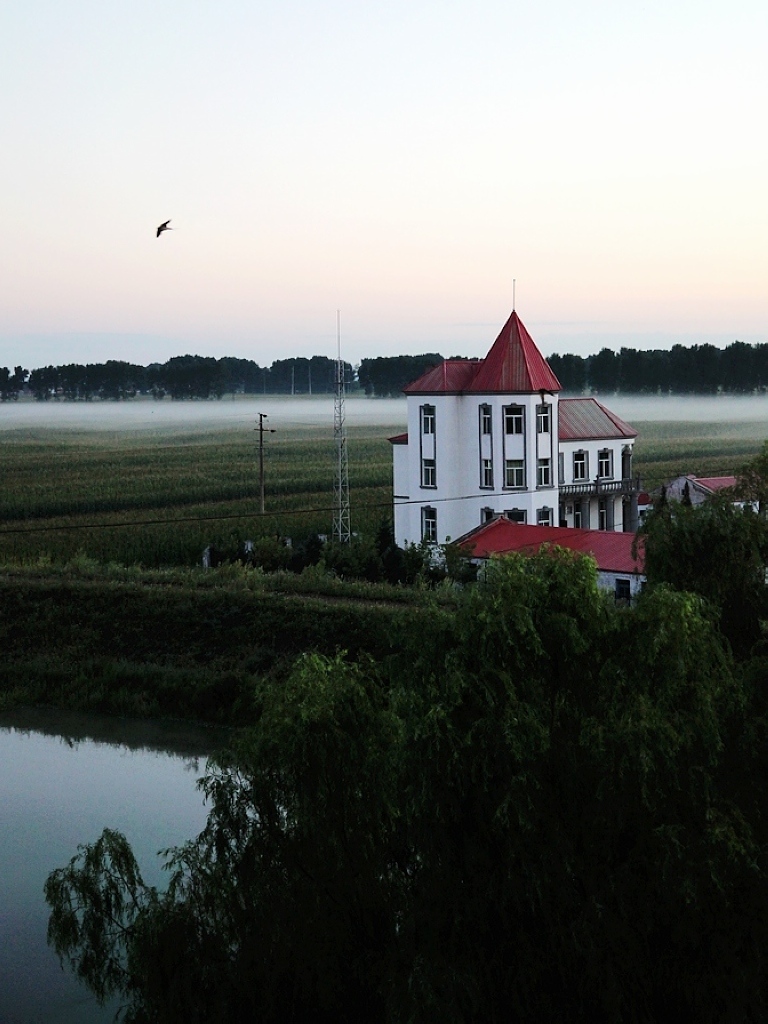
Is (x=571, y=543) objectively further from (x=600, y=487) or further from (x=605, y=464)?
(x=605, y=464)

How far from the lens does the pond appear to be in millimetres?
14992

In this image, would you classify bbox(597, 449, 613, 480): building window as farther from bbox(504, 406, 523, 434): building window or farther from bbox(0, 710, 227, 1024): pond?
bbox(0, 710, 227, 1024): pond

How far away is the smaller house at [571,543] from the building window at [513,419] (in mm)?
2798

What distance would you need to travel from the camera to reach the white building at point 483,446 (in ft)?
129

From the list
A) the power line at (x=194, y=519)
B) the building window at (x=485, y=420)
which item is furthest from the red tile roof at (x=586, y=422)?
the power line at (x=194, y=519)

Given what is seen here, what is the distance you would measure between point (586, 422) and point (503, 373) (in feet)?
16.8

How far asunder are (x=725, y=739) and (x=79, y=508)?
170 ft

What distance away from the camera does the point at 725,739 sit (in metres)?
11.6

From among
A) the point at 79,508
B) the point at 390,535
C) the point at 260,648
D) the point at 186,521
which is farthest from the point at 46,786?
the point at 79,508

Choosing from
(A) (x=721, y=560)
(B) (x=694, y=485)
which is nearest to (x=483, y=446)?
(B) (x=694, y=485)

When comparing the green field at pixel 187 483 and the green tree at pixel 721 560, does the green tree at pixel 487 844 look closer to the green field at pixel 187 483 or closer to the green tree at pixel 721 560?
the green tree at pixel 721 560

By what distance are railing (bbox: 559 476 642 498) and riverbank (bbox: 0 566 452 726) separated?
10375 millimetres

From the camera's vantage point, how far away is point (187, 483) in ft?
234

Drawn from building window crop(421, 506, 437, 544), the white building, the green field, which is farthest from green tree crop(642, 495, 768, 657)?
building window crop(421, 506, 437, 544)
